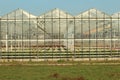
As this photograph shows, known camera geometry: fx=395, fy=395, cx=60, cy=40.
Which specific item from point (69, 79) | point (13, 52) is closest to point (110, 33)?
point (13, 52)

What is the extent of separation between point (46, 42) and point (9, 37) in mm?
3976

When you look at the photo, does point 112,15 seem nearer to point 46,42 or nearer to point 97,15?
point 97,15

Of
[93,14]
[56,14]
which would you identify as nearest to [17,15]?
[56,14]

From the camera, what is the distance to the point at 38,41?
40.1 m

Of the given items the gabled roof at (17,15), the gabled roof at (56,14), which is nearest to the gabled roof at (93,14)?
the gabled roof at (56,14)

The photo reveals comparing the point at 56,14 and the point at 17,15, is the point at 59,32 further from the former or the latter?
the point at 17,15

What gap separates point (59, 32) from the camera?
40.8 meters

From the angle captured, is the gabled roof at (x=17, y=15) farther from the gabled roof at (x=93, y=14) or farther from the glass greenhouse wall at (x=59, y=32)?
the gabled roof at (x=93, y=14)

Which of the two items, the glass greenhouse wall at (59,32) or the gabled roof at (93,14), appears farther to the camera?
the gabled roof at (93,14)

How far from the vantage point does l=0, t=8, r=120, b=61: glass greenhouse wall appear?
40.5m

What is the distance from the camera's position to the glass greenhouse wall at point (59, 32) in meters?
40.5

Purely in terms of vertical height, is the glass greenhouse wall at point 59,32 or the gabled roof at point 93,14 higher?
the gabled roof at point 93,14

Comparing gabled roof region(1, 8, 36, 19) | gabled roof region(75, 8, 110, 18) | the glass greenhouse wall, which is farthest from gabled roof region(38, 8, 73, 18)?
gabled roof region(1, 8, 36, 19)

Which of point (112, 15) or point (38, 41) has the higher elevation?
point (112, 15)
